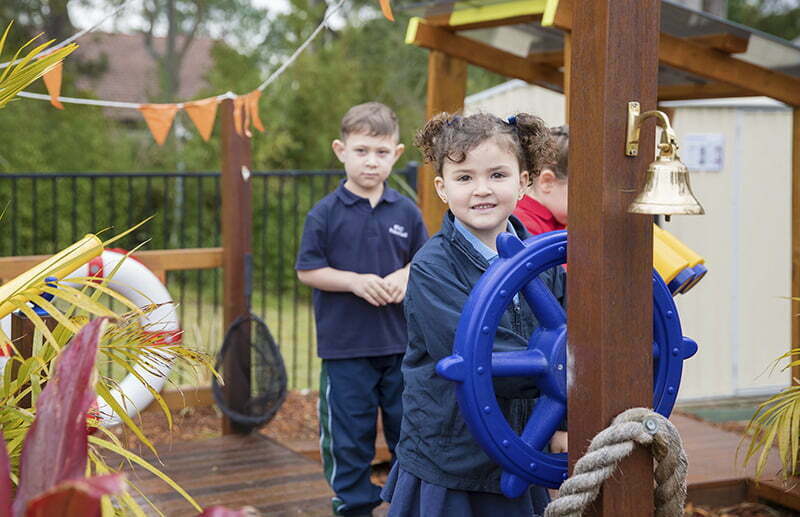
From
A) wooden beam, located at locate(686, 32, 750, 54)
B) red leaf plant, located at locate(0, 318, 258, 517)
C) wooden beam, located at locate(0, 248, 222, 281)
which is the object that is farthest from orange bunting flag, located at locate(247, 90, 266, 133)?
red leaf plant, located at locate(0, 318, 258, 517)

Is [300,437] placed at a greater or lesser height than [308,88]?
lesser

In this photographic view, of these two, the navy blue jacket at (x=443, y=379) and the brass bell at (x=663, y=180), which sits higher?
the brass bell at (x=663, y=180)

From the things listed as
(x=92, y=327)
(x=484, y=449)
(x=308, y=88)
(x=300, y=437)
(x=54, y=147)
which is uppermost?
(x=308, y=88)

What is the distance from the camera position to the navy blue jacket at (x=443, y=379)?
234 centimetres

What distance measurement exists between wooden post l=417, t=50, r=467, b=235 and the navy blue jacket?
2.31 meters

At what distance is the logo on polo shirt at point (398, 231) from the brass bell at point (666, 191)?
2166 millimetres

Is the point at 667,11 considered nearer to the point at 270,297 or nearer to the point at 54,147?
the point at 270,297

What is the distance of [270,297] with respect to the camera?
13367 mm

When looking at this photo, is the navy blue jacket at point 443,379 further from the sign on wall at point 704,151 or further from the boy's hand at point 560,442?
the sign on wall at point 704,151

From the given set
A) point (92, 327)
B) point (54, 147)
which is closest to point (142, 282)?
point (92, 327)

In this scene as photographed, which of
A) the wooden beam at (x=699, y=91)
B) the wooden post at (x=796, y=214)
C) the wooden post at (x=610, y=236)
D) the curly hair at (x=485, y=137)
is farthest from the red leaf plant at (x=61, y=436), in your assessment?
the wooden beam at (x=699, y=91)

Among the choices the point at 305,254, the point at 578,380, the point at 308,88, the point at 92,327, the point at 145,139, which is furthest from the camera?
the point at 145,139

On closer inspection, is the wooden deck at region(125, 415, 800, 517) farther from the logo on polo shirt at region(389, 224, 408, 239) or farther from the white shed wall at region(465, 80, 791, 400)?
the white shed wall at region(465, 80, 791, 400)

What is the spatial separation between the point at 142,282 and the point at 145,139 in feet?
43.8
